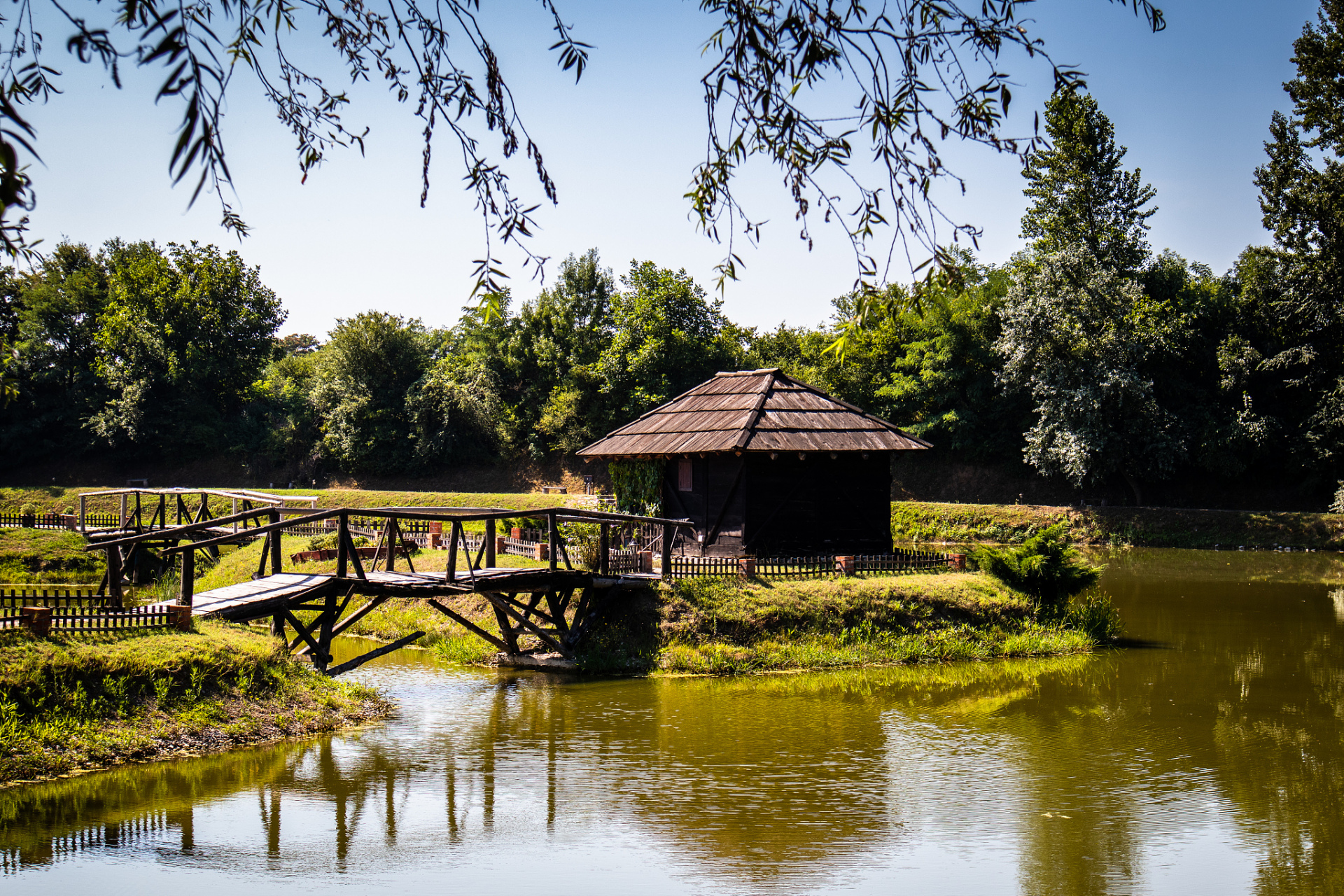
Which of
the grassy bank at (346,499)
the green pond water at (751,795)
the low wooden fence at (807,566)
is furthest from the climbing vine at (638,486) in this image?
the grassy bank at (346,499)

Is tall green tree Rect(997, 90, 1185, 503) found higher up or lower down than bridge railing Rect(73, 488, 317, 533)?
higher up

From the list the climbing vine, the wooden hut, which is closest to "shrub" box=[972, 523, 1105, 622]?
the wooden hut

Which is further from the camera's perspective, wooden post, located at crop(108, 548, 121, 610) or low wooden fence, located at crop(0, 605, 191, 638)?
wooden post, located at crop(108, 548, 121, 610)

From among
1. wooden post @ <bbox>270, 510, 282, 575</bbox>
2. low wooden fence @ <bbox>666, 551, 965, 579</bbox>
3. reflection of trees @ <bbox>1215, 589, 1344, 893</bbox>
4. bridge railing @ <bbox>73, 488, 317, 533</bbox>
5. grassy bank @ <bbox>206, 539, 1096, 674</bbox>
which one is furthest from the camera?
bridge railing @ <bbox>73, 488, 317, 533</bbox>

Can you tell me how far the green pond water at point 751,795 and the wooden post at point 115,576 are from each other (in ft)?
10.3

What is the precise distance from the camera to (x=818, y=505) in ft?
75.3

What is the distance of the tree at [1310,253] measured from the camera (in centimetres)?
3912

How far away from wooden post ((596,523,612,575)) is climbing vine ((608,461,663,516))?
5294 mm

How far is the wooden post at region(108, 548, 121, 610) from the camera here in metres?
13.7

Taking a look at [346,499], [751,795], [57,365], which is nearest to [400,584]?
[751,795]

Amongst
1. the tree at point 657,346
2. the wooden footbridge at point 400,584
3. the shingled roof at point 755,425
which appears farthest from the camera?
the tree at point 657,346

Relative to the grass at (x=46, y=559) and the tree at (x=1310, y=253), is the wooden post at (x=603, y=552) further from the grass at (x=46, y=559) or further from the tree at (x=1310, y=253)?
the tree at (x=1310, y=253)

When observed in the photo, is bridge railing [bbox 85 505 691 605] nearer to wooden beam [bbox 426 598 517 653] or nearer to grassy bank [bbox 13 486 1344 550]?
wooden beam [bbox 426 598 517 653]

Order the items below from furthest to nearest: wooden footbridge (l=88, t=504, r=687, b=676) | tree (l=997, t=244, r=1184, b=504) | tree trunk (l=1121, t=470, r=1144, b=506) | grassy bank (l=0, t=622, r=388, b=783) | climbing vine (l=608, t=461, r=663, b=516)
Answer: tree trunk (l=1121, t=470, r=1144, b=506) → tree (l=997, t=244, r=1184, b=504) → climbing vine (l=608, t=461, r=663, b=516) → wooden footbridge (l=88, t=504, r=687, b=676) → grassy bank (l=0, t=622, r=388, b=783)
